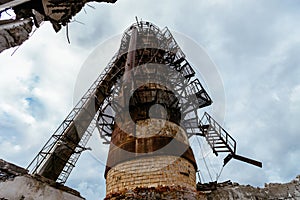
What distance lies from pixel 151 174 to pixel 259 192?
14.8 ft

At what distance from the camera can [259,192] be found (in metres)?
9.78

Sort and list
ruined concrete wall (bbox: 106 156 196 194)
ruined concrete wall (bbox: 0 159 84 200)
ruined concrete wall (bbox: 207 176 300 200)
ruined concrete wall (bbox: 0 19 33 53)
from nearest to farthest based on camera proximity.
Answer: ruined concrete wall (bbox: 0 19 33 53) → ruined concrete wall (bbox: 0 159 84 200) → ruined concrete wall (bbox: 106 156 196 194) → ruined concrete wall (bbox: 207 176 300 200)

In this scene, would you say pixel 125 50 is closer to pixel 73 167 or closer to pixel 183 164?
pixel 73 167

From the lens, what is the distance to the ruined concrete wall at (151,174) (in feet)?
30.0

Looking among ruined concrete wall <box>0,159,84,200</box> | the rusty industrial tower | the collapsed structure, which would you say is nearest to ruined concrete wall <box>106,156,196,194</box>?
the rusty industrial tower

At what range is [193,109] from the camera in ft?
40.5

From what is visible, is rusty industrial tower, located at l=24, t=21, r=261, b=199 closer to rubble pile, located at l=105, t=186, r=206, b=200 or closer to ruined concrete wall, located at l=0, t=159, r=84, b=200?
rubble pile, located at l=105, t=186, r=206, b=200

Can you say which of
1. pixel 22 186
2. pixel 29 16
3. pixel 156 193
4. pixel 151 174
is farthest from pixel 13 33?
pixel 156 193

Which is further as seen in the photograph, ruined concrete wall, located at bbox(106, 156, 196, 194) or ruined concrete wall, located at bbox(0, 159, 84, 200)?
ruined concrete wall, located at bbox(106, 156, 196, 194)

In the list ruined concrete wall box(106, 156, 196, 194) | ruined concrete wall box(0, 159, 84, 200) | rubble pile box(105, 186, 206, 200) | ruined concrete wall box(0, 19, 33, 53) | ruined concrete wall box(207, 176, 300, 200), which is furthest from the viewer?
ruined concrete wall box(207, 176, 300, 200)

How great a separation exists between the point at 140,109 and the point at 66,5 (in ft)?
20.7

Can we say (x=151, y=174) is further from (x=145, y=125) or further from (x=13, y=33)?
(x=13, y=33)

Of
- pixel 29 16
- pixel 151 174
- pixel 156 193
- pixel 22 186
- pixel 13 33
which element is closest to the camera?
pixel 13 33

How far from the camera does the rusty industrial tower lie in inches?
373
